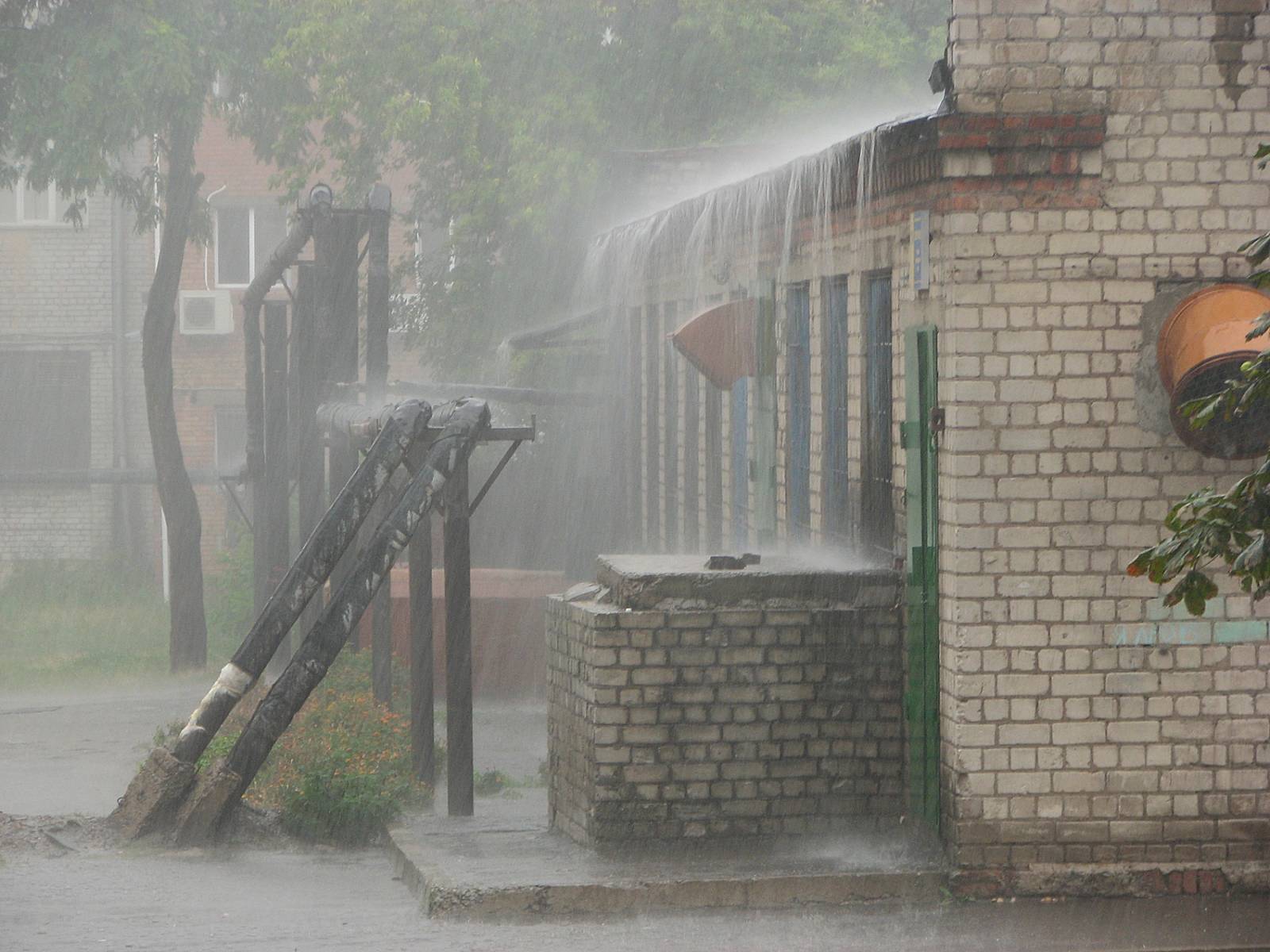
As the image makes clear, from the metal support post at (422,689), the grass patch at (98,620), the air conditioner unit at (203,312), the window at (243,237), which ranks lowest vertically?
the grass patch at (98,620)

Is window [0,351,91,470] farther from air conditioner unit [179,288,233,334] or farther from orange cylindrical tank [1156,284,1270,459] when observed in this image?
orange cylindrical tank [1156,284,1270,459]

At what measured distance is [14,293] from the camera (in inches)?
1029

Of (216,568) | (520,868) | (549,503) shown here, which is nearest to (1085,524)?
(520,868)

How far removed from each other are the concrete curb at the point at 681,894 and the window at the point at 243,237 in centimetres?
2137

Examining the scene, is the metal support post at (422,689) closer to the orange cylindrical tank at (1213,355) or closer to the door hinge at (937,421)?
the door hinge at (937,421)

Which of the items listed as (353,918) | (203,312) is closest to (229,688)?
(353,918)

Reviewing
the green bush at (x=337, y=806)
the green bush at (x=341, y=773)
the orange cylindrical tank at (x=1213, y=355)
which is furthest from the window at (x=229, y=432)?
the orange cylindrical tank at (x=1213, y=355)

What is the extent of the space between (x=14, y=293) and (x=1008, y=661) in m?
21.5

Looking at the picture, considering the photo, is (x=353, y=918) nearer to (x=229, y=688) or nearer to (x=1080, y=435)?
(x=229, y=688)

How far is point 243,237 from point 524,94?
7322mm

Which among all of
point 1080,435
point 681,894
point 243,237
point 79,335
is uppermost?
point 243,237

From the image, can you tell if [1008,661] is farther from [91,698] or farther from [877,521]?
[91,698]

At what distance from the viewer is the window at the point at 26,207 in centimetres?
2623

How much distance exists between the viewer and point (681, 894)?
7.45m
